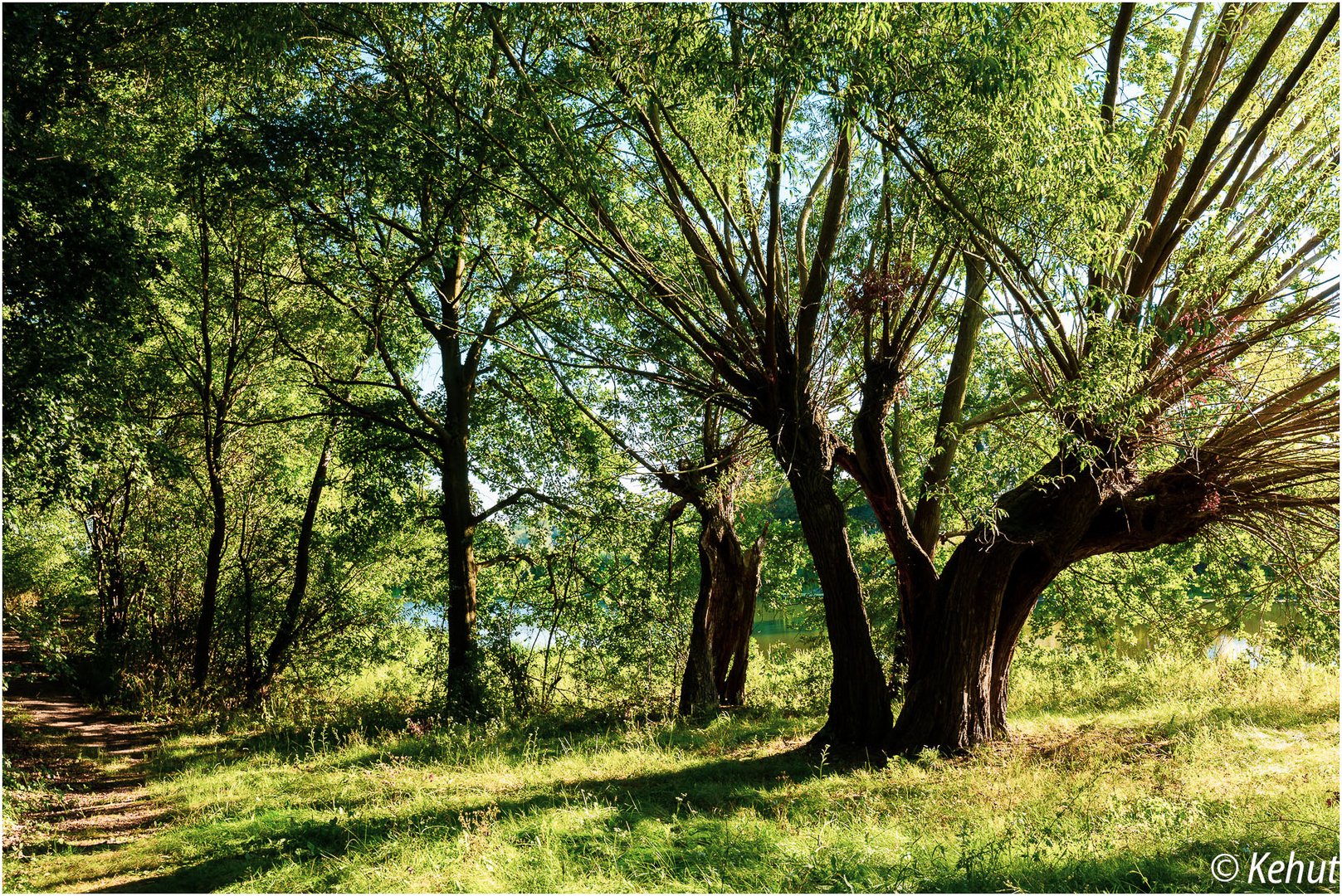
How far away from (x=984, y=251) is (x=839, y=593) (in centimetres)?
409

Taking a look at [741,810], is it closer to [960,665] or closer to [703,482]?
[960,665]

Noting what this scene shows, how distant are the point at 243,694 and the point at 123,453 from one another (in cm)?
845

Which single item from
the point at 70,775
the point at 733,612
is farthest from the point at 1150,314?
the point at 70,775

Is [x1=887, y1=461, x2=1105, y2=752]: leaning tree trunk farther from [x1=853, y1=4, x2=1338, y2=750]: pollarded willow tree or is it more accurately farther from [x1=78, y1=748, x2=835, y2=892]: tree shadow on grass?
[x1=78, y1=748, x2=835, y2=892]: tree shadow on grass

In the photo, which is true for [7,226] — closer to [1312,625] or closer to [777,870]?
[777,870]

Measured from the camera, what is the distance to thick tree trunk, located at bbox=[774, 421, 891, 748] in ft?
29.7

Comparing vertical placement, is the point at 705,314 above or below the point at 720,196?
below

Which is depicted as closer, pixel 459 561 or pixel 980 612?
pixel 980 612

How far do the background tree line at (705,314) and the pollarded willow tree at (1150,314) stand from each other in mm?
46

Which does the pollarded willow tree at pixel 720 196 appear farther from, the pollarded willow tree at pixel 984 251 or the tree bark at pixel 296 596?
the tree bark at pixel 296 596

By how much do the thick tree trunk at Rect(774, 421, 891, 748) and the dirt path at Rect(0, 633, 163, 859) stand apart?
277 inches

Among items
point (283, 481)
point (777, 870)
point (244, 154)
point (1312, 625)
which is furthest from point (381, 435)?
point (1312, 625)

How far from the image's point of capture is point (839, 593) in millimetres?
9133

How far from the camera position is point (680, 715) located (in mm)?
11992
